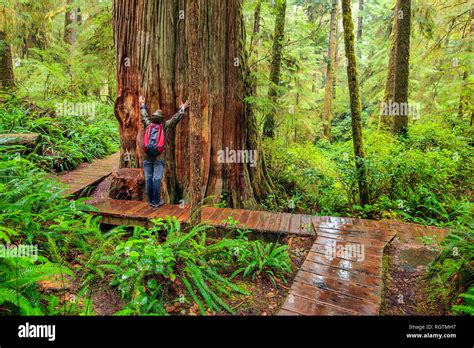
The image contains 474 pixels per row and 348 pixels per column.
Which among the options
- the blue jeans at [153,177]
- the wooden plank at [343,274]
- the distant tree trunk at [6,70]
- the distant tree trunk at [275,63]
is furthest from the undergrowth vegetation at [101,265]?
the distant tree trunk at [6,70]

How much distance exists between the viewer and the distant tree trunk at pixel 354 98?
5.74 meters

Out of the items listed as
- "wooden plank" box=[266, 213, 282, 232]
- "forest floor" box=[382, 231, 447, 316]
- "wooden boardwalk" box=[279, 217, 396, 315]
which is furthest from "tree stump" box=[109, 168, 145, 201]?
"forest floor" box=[382, 231, 447, 316]

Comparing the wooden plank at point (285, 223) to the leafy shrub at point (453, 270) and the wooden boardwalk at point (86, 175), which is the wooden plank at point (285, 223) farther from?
the wooden boardwalk at point (86, 175)

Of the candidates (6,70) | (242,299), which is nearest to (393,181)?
(242,299)

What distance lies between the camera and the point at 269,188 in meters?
7.45

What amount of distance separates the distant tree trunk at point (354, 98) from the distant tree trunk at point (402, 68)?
13.6 feet

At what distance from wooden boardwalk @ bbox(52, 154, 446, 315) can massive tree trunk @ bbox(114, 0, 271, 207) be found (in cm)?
91

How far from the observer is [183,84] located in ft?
18.9

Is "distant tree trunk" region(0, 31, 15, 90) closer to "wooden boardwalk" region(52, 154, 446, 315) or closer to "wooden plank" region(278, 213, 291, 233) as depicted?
"wooden boardwalk" region(52, 154, 446, 315)

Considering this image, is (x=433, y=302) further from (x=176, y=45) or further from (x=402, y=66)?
(x=402, y=66)

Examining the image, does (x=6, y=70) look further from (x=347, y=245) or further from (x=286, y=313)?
(x=286, y=313)

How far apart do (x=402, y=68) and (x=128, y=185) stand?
867 cm
